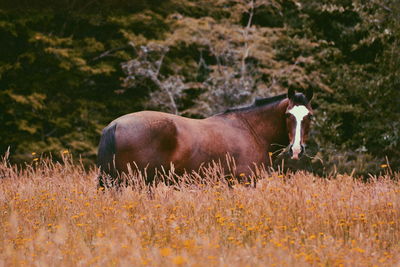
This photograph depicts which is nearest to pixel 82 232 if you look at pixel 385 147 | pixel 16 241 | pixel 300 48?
pixel 16 241

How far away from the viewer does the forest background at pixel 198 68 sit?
1593 centimetres

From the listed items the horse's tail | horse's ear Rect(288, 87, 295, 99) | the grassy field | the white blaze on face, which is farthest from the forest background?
the grassy field

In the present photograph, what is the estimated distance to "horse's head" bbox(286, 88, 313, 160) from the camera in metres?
8.21

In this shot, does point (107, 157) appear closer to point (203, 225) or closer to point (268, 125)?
point (203, 225)

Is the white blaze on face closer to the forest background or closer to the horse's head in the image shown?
the horse's head

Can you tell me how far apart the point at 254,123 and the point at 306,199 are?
2.76m

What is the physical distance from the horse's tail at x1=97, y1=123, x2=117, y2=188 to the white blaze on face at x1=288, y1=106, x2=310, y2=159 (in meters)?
2.53

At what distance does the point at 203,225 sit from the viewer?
19.4 feet

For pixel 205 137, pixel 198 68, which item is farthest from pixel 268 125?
pixel 198 68

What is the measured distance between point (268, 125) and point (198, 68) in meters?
9.33

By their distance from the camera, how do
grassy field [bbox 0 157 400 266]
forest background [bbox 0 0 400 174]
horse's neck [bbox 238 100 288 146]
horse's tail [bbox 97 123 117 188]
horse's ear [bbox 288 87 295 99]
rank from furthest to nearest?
forest background [bbox 0 0 400 174]
horse's neck [bbox 238 100 288 146]
horse's ear [bbox 288 87 295 99]
horse's tail [bbox 97 123 117 188]
grassy field [bbox 0 157 400 266]

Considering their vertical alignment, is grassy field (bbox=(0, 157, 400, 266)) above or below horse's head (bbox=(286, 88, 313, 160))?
below

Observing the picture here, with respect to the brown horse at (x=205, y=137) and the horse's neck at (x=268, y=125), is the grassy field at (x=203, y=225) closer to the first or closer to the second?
the brown horse at (x=205, y=137)

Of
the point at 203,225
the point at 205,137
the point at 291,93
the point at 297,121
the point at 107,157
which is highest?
the point at 291,93
